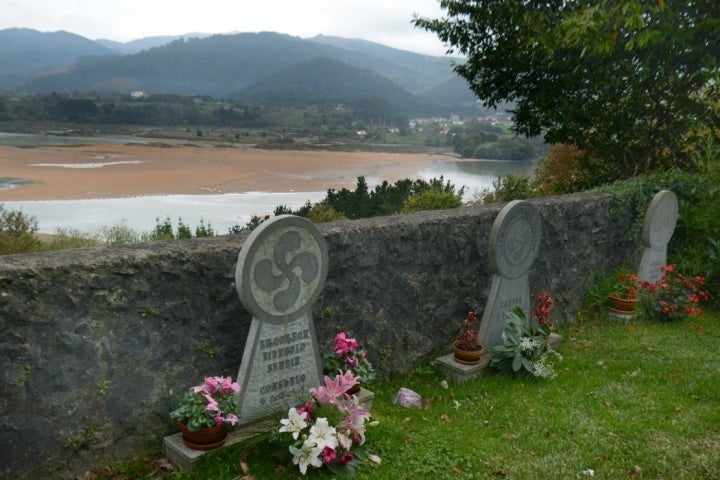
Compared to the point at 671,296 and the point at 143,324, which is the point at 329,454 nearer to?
the point at 143,324

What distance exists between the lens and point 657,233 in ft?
25.0

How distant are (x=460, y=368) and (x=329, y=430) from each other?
79.7 inches

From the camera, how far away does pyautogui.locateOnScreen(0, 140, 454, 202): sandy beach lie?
35562 mm

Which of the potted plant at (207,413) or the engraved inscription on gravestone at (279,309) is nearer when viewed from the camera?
the potted plant at (207,413)

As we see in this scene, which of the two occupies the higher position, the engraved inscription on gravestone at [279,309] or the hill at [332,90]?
the hill at [332,90]

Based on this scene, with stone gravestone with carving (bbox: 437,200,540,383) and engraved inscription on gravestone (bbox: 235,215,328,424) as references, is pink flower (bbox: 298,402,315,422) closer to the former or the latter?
engraved inscription on gravestone (bbox: 235,215,328,424)

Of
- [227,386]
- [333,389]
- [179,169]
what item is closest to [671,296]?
[333,389]

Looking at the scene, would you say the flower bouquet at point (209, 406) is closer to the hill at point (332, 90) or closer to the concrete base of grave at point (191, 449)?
the concrete base of grave at point (191, 449)

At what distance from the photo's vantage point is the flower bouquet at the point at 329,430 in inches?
131

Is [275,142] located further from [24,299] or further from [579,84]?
[24,299]

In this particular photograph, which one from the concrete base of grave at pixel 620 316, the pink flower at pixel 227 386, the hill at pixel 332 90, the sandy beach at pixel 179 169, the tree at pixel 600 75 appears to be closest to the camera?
the pink flower at pixel 227 386

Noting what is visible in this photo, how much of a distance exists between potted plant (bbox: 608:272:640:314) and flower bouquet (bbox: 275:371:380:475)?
471 centimetres

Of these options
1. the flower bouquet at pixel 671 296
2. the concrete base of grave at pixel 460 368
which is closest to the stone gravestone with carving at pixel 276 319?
the concrete base of grave at pixel 460 368

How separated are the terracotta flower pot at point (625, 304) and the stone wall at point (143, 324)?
2.98 meters
